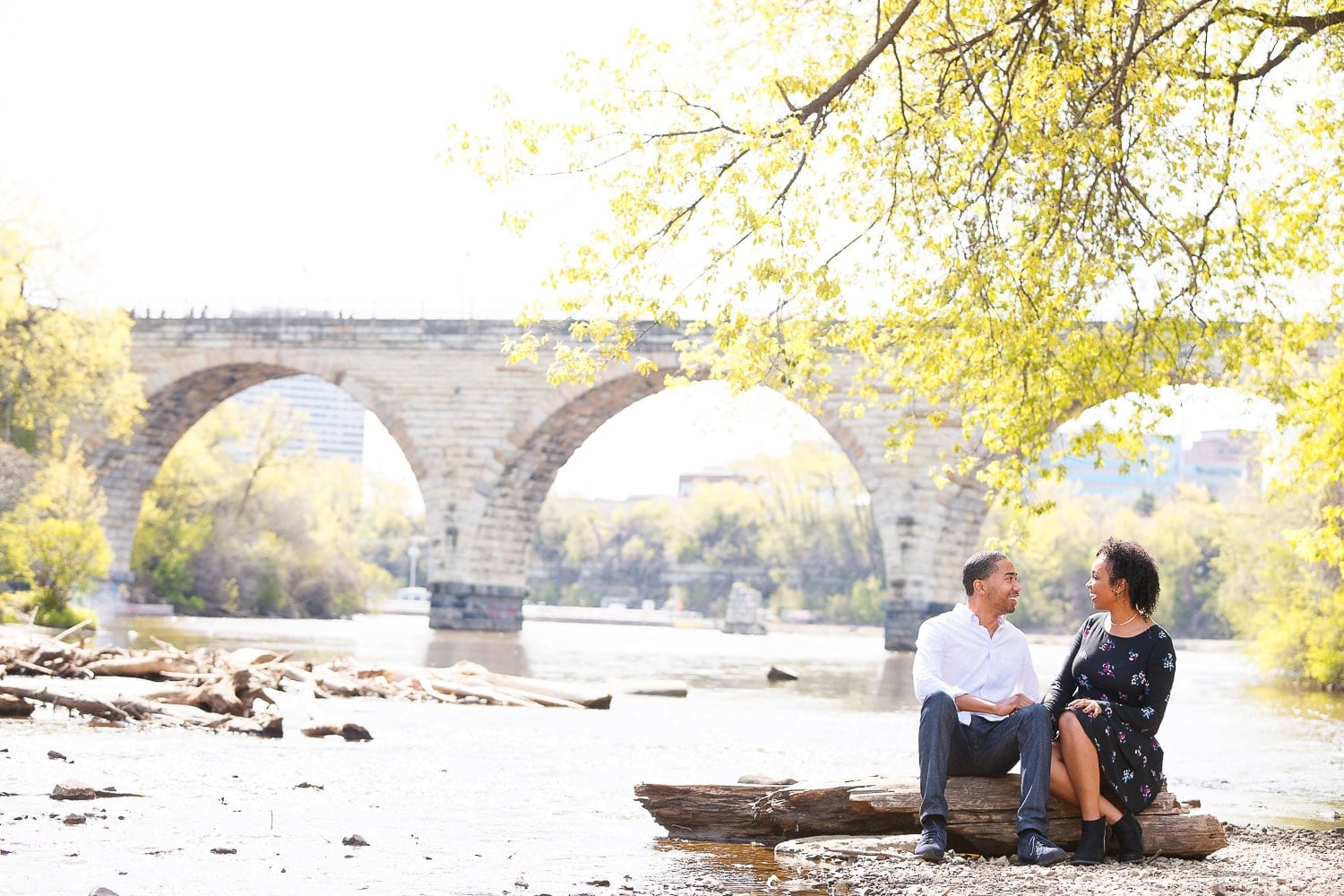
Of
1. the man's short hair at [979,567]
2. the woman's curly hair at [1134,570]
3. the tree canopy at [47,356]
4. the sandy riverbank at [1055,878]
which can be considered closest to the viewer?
the sandy riverbank at [1055,878]

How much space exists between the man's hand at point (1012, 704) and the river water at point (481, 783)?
32.6 inches

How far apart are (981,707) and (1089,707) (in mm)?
313

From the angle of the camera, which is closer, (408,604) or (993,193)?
(993,193)

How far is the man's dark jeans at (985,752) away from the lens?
4613 mm

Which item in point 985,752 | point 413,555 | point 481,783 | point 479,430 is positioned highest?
point 479,430

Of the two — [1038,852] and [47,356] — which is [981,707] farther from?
[47,356]

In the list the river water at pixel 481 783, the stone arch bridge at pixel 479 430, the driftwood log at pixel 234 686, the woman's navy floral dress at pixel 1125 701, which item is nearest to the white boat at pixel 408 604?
the stone arch bridge at pixel 479 430

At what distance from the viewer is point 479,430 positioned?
28.7 meters

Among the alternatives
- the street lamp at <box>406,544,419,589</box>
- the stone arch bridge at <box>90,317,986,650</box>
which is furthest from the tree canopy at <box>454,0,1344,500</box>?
the street lamp at <box>406,544,419,589</box>

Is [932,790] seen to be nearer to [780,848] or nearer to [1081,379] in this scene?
[780,848]

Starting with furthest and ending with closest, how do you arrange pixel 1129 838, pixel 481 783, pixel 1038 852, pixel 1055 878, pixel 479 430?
pixel 479 430 < pixel 481 783 < pixel 1129 838 < pixel 1038 852 < pixel 1055 878

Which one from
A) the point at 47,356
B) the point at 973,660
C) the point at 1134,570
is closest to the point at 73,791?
the point at 973,660

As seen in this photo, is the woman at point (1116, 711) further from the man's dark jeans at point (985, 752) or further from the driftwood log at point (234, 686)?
the driftwood log at point (234, 686)

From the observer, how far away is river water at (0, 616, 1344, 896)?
4.57m
